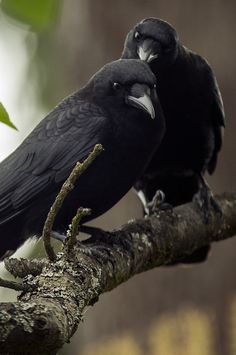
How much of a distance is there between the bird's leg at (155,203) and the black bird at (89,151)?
730 mm

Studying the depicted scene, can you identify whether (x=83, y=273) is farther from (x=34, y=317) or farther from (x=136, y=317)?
(x=136, y=317)

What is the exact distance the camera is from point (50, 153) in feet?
10.7

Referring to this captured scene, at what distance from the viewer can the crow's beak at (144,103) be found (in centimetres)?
300

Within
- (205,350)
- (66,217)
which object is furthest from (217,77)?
(66,217)

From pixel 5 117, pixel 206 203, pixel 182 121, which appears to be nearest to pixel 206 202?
pixel 206 203

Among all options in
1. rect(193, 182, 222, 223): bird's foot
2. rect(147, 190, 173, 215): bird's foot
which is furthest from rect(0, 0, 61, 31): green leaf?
rect(193, 182, 222, 223): bird's foot

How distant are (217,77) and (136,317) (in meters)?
1.42

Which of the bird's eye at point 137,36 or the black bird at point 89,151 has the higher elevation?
the bird's eye at point 137,36

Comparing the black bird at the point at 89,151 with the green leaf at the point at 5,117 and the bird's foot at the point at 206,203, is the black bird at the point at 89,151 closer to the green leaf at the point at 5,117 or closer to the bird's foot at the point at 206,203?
the bird's foot at the point at 206,203

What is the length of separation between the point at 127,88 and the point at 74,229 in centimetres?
120

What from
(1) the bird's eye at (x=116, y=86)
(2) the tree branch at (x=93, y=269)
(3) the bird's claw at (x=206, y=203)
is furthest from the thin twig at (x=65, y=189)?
(3) the bird's claw at (x=206, y=203)

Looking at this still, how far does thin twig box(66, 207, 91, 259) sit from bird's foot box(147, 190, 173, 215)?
1.53 meters

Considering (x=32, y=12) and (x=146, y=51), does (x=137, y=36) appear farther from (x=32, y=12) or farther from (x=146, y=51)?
(x=32, y=12)

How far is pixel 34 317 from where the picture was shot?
1782mm
